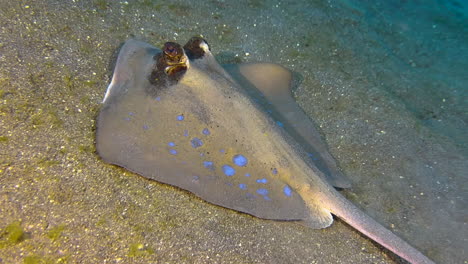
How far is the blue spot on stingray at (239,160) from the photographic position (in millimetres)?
2887

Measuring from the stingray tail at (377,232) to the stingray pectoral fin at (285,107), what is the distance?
1.34 feet

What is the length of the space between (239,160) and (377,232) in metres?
1.47

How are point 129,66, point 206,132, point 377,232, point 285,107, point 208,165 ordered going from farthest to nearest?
point 285,107, point 129,66, point 206,132, point 208,165, point 377,232

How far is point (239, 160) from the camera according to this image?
290 centimetres

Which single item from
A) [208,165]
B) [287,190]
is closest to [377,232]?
[287,190]

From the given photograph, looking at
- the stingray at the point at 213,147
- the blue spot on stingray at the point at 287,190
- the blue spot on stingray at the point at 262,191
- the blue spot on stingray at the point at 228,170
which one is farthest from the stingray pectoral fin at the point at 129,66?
the blue spot on stingray at the point at 287,190

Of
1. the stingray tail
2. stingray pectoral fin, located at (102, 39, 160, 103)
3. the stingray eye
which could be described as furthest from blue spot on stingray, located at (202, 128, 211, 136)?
the stingray tail

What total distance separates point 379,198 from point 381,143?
1044mm

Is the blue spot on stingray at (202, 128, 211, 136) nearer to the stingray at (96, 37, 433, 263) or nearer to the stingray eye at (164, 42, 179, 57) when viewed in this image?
the stingray at (96, 37, 433, 263)

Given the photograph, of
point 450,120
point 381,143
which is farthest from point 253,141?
point 450,120

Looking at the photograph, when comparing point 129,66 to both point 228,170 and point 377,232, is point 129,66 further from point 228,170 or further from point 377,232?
point 377,232

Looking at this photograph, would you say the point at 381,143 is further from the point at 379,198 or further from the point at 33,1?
the point at 33,1

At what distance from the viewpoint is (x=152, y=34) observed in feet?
16.3

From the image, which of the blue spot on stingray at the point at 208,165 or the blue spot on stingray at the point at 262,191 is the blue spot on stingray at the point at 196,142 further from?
the blue spot on stingray at the point at 262,191
